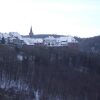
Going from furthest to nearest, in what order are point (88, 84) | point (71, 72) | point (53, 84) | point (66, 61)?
point (66, 61)
point (71, 72)
point (88, 84)
point (53, 84)

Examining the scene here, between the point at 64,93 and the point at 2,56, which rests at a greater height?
the point at 2,56

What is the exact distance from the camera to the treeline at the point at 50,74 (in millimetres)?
24203

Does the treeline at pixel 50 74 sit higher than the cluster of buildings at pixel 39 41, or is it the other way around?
the cluster of buildings at pixel 39 41

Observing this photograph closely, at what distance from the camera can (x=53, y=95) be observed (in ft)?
76.7

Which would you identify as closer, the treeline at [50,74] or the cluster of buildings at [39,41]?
the treeline at [50,74]

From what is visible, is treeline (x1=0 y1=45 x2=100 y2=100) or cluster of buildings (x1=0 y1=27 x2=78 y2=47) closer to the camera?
treeline (x1=0 y1=45 x2=100 y2=100)

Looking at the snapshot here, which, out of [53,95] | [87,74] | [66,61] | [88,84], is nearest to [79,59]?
[66,61]

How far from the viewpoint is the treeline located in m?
24.2

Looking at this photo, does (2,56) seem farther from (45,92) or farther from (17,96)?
(17,96)

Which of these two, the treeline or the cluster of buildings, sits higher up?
the cluster of buildings

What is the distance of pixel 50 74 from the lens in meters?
29.3

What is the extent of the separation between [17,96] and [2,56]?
8.82 meters

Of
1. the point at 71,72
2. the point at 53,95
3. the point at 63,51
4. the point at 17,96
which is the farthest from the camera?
the point at 63,51

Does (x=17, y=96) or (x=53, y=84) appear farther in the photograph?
(x=53, y=84)
